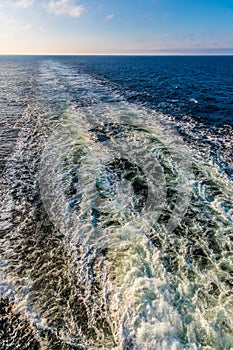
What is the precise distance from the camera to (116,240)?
6.79 m

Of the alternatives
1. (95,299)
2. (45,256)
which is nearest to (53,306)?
(95,299)

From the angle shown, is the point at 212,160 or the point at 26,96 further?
the point at 26,96

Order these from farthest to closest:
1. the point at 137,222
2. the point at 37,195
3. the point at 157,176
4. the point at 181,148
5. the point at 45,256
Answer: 1. the point at 181,148
2. the point at 157,176
3. the point at 37,195
4. the point at 137,222
5. the point at 45,256

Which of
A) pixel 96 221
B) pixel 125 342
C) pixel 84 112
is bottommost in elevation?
pixel 125 342

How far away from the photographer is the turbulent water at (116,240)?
477 centimetres

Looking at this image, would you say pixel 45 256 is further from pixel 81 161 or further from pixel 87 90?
pixel 87 90

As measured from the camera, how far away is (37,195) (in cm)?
891

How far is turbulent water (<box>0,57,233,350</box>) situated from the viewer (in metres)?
4.77

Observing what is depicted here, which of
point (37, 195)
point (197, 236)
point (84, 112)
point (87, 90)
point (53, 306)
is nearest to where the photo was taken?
point (53, 306)

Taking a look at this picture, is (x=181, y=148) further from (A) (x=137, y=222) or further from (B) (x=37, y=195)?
(B) (x=37, y=195)

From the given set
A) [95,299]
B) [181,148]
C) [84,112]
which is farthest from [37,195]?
[84,112]

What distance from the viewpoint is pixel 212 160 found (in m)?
11.4

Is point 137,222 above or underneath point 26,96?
underneath

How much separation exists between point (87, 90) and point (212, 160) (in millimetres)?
22105
